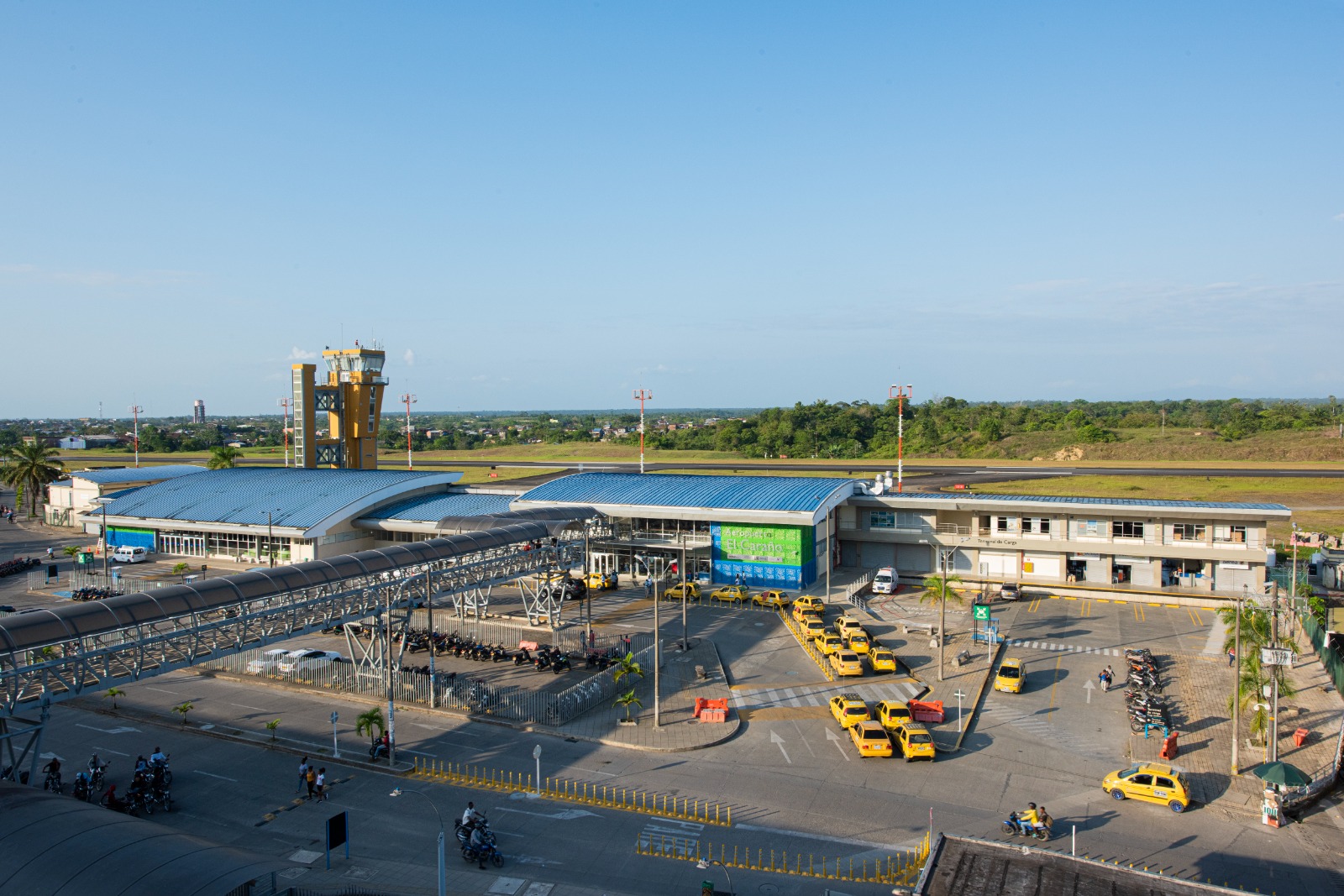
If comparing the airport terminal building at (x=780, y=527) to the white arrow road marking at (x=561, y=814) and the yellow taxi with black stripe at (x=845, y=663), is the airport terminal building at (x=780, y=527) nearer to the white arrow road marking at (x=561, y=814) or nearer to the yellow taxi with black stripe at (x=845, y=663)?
the yellow taxi with black stripe at (x=845, y=663)

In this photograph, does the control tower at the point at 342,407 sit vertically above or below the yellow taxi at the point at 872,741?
above

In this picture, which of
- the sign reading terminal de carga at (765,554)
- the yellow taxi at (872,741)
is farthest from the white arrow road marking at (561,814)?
the sign reading terminal de carga at (765,554)

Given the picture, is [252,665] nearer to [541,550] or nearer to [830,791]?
[541,550]

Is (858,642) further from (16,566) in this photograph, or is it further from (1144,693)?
(16,566)

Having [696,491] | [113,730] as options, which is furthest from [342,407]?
[113,730]

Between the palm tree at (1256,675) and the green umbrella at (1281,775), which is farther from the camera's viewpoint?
the palm tree at (1256,675)

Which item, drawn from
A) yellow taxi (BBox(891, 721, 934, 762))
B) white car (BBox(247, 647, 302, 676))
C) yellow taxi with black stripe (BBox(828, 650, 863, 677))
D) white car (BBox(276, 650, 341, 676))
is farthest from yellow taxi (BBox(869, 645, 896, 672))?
white car (BBox(247, 647, 302, 676))
